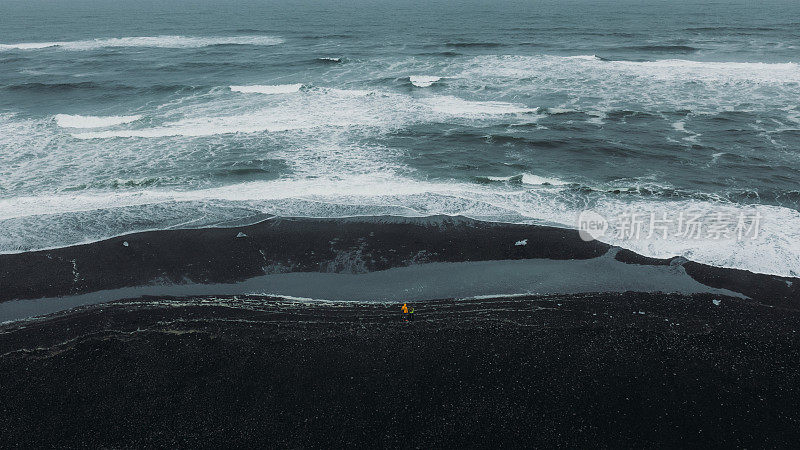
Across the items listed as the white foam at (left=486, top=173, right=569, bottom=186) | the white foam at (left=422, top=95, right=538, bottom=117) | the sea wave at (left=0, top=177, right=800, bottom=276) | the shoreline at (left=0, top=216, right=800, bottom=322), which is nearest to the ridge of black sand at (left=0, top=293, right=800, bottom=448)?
the shoreline at (left=0, top=216, right=800, bottom=322)

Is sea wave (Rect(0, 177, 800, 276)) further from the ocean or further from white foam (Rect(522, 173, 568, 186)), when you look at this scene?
white foam (Rect(522, 173, 568, 186))

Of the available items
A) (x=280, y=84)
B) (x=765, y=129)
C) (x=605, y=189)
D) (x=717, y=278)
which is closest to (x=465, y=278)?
(x=717, y=278)

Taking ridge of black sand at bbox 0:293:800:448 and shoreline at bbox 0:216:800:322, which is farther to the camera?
shoreline at bbox 0:216:800:322

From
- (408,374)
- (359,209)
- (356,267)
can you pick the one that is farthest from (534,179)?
(408,374)

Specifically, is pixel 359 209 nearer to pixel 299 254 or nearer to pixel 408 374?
pixel 299 254

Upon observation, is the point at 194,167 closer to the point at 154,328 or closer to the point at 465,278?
the point at 154,328

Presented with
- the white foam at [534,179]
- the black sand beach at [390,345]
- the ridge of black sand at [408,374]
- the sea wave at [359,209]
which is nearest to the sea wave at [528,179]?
the white foam at [534,179]
